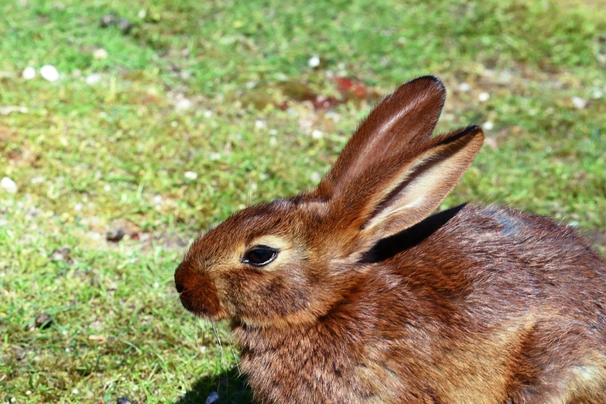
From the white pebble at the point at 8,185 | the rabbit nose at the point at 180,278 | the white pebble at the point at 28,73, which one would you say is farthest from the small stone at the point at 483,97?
the rabbit nose at the point at 180,278

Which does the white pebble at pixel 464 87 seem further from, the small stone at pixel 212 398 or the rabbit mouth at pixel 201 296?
the rabbit mouth at pixel 201 296

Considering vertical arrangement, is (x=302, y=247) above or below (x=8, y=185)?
above

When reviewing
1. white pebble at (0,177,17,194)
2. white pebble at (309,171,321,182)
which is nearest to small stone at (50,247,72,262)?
white pebble at (0,177,17,194)

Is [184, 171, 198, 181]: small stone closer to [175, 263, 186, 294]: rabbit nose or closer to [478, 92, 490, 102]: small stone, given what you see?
[175, 263, 186, 294]: rabbit nose

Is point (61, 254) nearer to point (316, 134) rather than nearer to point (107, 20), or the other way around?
point (316, 134)

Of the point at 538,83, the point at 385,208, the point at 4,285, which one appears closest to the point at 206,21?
the point at 538,83

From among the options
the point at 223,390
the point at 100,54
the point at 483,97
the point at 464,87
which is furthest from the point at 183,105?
the point at 223,390
